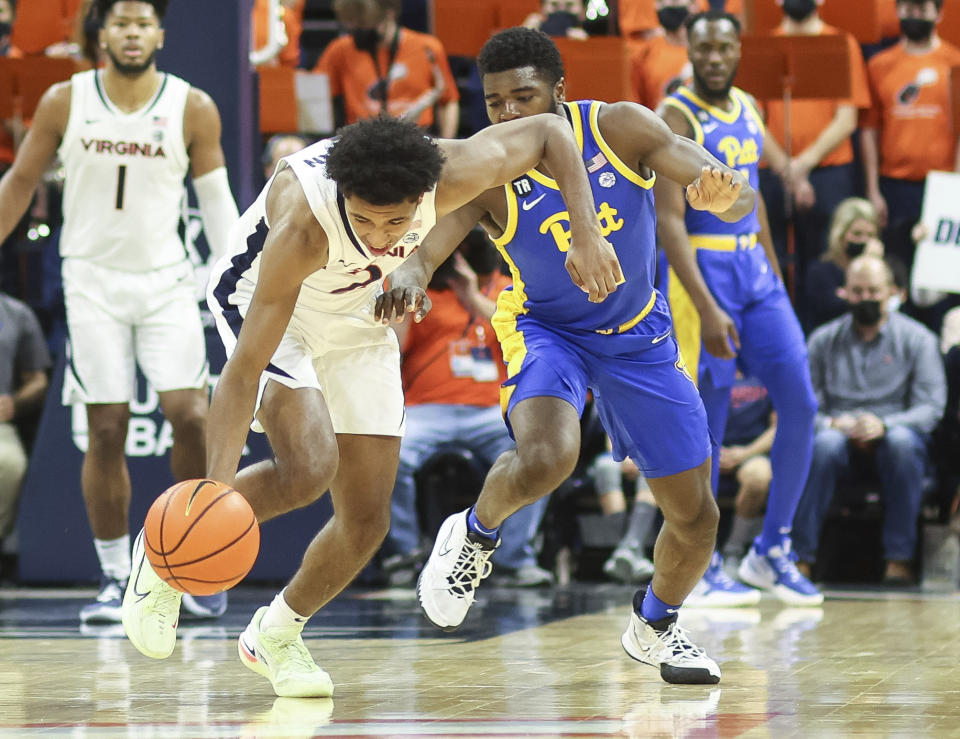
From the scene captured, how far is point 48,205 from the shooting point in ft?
29.1

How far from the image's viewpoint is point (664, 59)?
897cm

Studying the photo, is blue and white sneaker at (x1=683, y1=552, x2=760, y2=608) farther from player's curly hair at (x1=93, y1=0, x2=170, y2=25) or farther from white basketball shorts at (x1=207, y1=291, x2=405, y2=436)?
player's curly hair at (x1=93, y1=0, x2=170, y2=25)

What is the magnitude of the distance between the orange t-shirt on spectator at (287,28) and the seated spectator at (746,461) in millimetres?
3421

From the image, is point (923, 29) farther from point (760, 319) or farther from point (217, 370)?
point (217, 370)

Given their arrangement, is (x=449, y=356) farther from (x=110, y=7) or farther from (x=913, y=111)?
(x=913, y=111)

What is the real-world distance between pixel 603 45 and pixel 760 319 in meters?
2.17

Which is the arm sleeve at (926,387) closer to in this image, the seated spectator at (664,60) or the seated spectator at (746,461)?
the seated spectator at (746,461)

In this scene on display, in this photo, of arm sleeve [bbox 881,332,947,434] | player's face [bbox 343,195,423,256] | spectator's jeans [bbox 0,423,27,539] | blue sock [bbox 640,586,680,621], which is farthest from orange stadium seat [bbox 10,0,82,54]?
blue sock [bbox 640,586,680,621]

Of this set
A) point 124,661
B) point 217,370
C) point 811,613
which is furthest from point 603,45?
point 124,661

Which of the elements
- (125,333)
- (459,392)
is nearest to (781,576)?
(459,392)

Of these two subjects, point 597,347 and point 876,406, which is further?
point 876,406

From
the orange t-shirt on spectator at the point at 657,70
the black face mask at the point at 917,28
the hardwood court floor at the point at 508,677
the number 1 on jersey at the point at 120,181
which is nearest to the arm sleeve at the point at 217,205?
the number 1 on jersey at the point at 120,181

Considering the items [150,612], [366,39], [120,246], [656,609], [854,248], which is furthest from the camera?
[366,39]

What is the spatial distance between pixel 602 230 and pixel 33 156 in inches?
118
